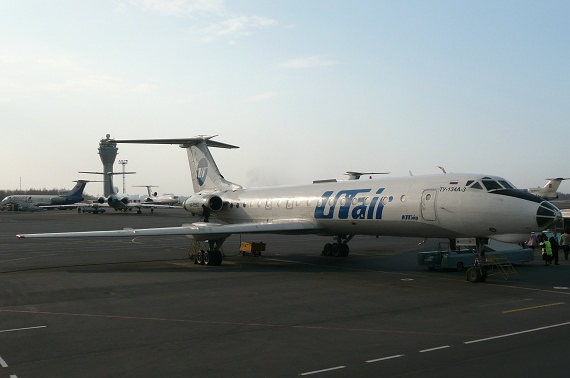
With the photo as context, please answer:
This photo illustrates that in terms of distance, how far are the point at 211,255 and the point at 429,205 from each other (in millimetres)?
9510

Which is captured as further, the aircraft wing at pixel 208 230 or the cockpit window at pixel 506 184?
the aircraft wing at pixel 208 230

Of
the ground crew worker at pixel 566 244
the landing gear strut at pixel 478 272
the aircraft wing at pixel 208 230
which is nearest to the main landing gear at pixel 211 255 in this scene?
the aircraft wing at pixel 208 230

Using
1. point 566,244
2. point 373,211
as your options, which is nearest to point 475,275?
point 373,211

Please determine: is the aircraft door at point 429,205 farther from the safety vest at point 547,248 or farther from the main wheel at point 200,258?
the main wheel at point 200,258

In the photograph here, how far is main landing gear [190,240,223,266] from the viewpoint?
22.5 m

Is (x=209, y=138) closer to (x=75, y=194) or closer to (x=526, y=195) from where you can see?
(x=526, y=195)

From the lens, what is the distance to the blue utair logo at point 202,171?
30.3 metres

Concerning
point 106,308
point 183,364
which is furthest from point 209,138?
point 183,364

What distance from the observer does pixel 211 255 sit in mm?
22531

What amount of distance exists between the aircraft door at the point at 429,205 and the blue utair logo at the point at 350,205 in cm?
149

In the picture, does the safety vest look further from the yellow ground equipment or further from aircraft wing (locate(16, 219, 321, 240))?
the yellow ground equipment

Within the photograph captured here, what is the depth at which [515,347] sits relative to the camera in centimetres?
923

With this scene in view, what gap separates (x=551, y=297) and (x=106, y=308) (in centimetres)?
1183

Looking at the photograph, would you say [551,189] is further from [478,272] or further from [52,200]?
[52,200]
